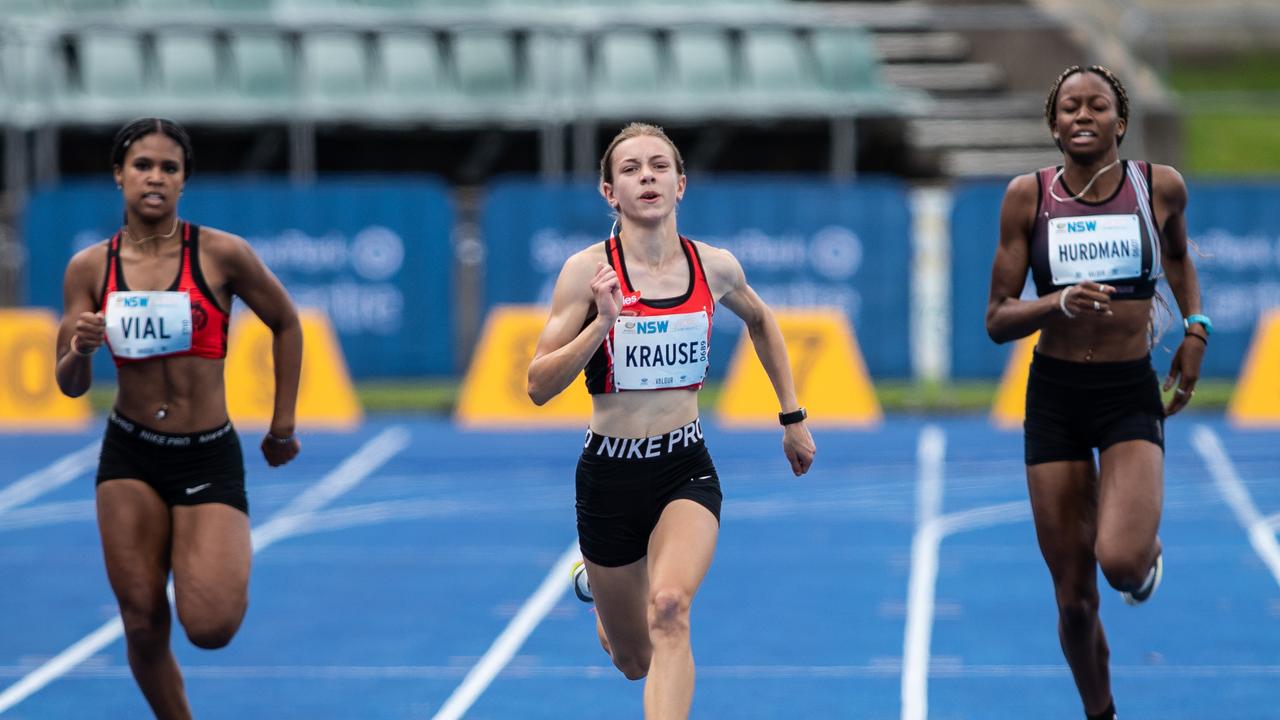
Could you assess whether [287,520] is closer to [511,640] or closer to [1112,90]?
[511,640]

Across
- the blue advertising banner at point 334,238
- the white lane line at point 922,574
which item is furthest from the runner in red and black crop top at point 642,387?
the blue advertising banner at point 334,238

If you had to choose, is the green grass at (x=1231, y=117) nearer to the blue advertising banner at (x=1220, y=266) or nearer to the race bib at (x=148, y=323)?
the blue advertising banner at (x=1220, y=266)

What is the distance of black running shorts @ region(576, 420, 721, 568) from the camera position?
612 centimetres

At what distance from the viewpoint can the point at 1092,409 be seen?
6707 millimetres

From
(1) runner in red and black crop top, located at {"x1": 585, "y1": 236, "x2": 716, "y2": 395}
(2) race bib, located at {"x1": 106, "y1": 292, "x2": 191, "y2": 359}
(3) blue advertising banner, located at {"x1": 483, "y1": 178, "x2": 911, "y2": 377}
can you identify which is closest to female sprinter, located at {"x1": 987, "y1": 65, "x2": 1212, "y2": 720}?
(1) runner in red and black crop top, located at {"x1": 585, "y1": 236, "x2": 716, "y2": 395}

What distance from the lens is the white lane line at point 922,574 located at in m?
7.94

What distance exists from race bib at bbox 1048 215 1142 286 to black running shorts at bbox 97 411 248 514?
10.3ft

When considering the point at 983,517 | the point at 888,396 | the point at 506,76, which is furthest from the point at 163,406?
the point at 506,76

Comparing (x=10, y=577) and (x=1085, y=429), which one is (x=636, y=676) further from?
(x=10, y=577)

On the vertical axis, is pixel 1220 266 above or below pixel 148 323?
below

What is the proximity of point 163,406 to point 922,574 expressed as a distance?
17.3 feet

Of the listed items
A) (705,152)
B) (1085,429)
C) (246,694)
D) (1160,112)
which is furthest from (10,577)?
(1160,112)

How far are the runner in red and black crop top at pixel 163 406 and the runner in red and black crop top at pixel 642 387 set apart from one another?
130 cm

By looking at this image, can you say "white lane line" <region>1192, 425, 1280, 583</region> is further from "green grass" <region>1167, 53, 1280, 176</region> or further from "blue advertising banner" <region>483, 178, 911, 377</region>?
"green grass" <region>1167, 53, 1280, 176</region>
